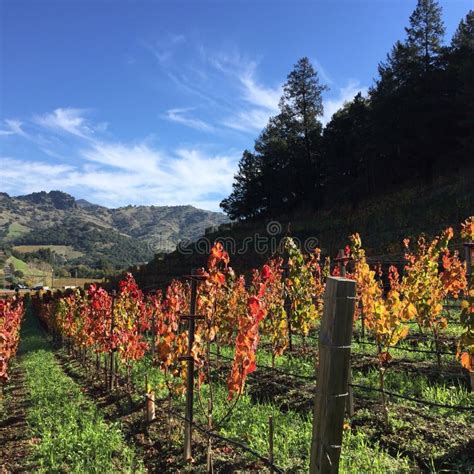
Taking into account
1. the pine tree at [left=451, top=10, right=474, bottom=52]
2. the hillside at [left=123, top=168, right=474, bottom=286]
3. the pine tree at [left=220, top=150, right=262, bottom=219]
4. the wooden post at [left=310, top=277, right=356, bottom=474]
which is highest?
the pine tree at [left=451, top=10, right=474, bottom=52]

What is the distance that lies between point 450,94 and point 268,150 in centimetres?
1541

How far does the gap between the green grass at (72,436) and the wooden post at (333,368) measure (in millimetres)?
3263

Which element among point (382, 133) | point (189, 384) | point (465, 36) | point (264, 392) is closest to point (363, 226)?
point (382, 133)

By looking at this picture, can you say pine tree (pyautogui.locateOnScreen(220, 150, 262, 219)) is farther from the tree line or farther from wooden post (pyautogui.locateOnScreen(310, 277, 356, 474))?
wooden post (pyautogui.locateOnScreen(310, 277, 356, 474))

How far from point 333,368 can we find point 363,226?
22218mm

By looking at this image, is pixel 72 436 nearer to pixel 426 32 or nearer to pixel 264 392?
pixel 264 392

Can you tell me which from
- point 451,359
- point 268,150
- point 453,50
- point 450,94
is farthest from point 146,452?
point 268,150

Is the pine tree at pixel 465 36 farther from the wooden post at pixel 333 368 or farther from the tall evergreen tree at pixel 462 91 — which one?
the wooden post at pixel 333 368

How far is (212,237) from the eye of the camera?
35.6 meters

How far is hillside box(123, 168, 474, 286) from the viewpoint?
62.0 feet

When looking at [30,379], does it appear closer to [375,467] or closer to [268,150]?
[375,467]

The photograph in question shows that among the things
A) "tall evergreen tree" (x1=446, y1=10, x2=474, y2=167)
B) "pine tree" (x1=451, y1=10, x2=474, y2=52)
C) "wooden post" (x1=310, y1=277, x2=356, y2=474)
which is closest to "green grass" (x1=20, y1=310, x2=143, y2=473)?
"wooden post" (x1=310, y1=277, x2=356, y2=474)

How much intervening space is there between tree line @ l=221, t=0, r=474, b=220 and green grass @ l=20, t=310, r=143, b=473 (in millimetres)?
22574

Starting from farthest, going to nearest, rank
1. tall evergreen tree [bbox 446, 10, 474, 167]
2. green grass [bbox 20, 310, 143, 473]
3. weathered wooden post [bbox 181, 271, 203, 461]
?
tall evergreen tree [bbox 446, 10, 474, 167] < green grass [bbox 20, 310, 143, 473] < weathered wooden post [bbox 181, 271, 203, 461]
